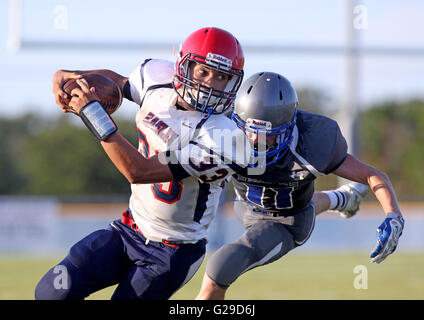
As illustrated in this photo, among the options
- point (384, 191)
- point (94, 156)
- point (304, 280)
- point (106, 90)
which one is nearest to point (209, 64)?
point (106, 90)

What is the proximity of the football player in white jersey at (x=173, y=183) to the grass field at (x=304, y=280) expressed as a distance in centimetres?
308

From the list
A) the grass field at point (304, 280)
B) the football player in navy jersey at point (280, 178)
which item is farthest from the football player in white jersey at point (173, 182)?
the grass field at point (304, 280)

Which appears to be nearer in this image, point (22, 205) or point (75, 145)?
point (22, 205)

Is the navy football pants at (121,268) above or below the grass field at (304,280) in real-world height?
above

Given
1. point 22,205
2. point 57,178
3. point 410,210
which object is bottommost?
point 57,178

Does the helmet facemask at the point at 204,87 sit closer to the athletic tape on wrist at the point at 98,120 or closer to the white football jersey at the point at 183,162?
the white football jersey at the point at 183,162

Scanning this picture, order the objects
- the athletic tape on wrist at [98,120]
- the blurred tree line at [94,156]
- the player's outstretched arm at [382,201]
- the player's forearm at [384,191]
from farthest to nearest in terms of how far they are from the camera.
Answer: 1. the blurred tree line at [94,156]
2. the player's forearm at [384,191]
3. the player's outstretched arm at [382,201]
4. the athletic tape on wrist at [98,120]

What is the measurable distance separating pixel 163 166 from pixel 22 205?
10636mm

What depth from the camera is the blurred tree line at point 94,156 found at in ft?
78.7

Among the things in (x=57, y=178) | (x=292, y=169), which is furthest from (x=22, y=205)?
(x=57, y=178)

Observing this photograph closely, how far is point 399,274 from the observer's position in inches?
325

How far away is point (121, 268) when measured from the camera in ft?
10.4

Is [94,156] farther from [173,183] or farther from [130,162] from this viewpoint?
[130,162]
